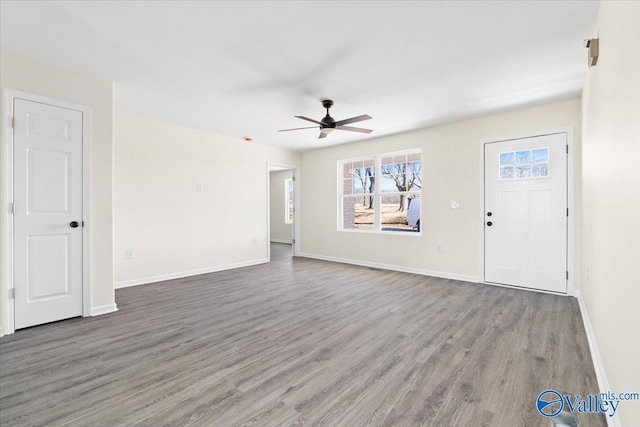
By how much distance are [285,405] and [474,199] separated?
4.08 meters

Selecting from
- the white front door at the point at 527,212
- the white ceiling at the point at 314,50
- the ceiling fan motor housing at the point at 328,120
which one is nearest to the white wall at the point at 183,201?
the white ceiling at the point at 314,50

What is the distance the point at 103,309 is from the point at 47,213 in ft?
3.77

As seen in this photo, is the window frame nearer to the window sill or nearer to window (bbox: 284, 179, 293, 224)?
the window sill

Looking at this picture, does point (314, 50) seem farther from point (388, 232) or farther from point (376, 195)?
point (388, 232)

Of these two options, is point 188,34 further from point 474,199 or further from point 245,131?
point 474,199

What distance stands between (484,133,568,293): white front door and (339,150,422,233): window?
3.97 feet

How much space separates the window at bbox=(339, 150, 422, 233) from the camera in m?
5.38

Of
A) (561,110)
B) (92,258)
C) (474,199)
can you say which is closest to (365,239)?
(474,199)

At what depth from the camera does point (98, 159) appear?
10.5 ft

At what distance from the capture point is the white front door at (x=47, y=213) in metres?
2.77

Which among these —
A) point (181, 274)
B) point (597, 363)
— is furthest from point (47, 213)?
point (597, 363)

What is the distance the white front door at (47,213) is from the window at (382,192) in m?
4.55

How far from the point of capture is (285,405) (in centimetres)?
169

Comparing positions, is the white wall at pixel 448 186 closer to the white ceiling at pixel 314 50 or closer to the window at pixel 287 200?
the white ceiling at pixel 314 50
